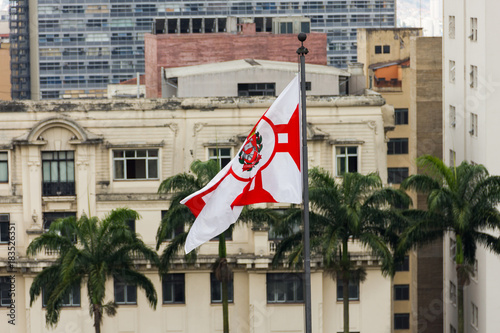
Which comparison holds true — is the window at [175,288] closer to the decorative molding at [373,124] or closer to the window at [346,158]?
the window at [346,158]

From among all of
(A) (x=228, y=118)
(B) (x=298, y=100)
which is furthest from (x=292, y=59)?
(B) (x=298, y=100)

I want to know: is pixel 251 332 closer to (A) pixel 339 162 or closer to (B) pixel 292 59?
(A) pixel 339 162

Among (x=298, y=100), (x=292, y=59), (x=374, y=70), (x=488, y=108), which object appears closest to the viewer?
(x=298, y=100)

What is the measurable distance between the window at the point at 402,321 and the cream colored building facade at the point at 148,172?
37519 millimetres

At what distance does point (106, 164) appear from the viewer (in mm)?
67250

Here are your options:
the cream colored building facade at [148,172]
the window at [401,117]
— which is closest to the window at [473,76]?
the cream colored building facade at [148,172]

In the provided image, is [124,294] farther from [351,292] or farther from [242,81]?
[242,81]

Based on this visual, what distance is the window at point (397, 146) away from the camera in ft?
358

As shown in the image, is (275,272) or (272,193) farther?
(275,272)

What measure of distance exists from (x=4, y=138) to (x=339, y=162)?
60.8 feet

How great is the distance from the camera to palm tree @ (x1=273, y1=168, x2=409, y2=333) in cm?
5600

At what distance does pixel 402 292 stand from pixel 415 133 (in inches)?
569

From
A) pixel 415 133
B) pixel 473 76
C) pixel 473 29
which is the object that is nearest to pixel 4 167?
pixel 473 76

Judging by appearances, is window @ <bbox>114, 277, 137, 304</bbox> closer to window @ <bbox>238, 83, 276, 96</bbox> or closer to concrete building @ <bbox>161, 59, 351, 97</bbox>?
concrete building @ <bbox>161, 59, 351, 97</bbox>
